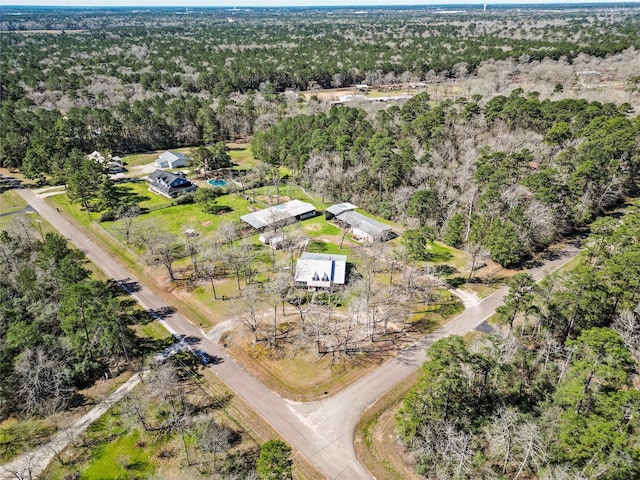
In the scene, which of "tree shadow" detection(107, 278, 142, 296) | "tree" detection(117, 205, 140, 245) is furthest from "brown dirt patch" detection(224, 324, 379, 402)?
"tree" detection(117, 205, 140, 245)

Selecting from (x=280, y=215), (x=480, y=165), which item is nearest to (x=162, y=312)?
(x=280, y=215)

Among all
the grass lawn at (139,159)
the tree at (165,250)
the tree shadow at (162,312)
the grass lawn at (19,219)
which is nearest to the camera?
the tree shadow at (162,312)

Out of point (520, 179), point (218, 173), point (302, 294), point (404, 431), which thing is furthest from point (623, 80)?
point (404, 431)

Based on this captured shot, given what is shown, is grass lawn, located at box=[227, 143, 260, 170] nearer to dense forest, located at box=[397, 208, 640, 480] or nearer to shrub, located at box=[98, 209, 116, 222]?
shrub, located at box=[98, 209, 116, 222]

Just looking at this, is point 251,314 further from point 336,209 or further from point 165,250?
point 336,209

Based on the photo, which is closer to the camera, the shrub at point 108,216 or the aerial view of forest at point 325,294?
the aerial view of forest at point 325,294

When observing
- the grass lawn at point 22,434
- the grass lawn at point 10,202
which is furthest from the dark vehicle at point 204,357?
the grass lawn at point 10,202

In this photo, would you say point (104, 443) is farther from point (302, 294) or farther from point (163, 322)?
point (302, 294)

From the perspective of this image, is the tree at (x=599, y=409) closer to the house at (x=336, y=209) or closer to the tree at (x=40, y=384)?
the tree at (x=40, y=384)
